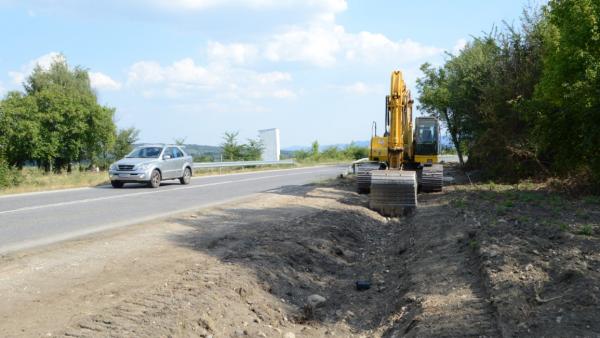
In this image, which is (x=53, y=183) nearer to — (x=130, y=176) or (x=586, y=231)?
(x=130, y=176)

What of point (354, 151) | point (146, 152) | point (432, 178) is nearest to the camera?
point (432, 178)

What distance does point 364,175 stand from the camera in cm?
1773

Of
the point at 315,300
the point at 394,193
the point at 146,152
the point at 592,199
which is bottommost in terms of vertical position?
the point at 315,300

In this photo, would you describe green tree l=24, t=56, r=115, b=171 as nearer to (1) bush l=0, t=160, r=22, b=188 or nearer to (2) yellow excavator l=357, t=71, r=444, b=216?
(1) bush l=0, t=160, r=22, b=188

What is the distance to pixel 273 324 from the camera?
6.34 metres

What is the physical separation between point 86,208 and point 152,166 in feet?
21.1

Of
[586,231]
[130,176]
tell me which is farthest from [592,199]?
[130,176]

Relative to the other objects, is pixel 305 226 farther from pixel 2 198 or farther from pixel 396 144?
pixel 2 198

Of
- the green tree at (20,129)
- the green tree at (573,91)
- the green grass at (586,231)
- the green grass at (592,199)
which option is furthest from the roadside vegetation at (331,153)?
the green grass at (586,231)

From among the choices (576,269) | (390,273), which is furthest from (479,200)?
(576,269)

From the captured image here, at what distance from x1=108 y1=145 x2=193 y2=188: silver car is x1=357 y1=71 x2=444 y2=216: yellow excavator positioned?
7771 millimetres

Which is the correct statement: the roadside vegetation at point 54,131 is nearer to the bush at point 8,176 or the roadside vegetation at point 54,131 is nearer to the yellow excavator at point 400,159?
the bush at point 8,176

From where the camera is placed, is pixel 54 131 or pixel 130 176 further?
pixel 54 131

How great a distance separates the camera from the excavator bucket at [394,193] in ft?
48.6
